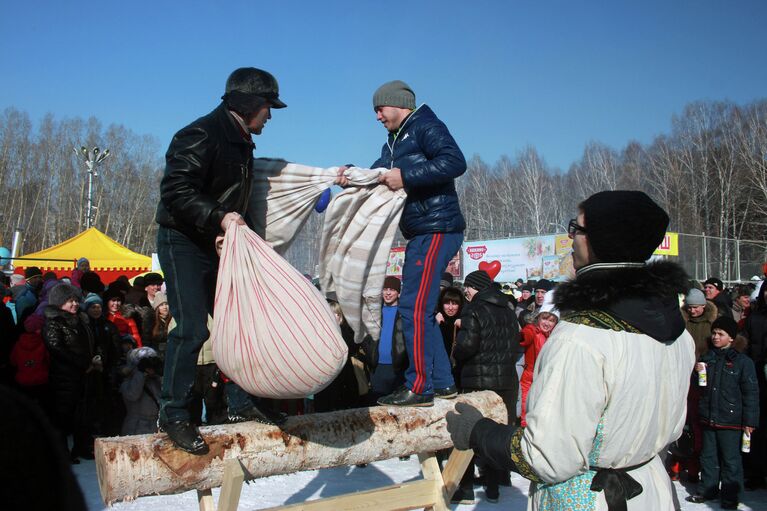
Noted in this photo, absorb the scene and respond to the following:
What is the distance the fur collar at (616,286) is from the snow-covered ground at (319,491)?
3998mm

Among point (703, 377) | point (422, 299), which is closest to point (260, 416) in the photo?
point (422, 299)

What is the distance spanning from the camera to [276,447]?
3279 mm

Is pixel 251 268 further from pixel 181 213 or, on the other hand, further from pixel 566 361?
pixel 566 361

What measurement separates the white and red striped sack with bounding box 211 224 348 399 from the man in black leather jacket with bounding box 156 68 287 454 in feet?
1.07

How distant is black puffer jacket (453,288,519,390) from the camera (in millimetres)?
6086

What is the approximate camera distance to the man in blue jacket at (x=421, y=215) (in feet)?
12.3

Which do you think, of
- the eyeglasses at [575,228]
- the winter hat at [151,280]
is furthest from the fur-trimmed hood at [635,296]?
the winter hat at [151,280]

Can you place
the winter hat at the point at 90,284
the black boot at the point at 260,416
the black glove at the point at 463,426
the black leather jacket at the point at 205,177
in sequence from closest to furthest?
1. the black glove at the point at 463,426
2. the black leather jacket at the point at 205,177
3. the black boot at the point at 260,416
4. the winter hat at the point at 90,284

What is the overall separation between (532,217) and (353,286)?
149 ft

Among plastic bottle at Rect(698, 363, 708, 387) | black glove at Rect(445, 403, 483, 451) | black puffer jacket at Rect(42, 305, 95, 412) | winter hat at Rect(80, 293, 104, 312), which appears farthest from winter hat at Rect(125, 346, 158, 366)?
plastic bottle at Rect(698, 363, 708, 387)

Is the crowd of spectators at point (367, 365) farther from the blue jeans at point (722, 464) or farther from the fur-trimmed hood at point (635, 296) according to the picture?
the fur-trimmed hood at point (635, 296)

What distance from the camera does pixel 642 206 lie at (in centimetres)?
217

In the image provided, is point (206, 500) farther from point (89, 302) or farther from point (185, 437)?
point (89, 302)

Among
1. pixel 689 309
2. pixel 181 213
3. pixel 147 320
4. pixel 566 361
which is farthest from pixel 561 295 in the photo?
pixel 147 320
